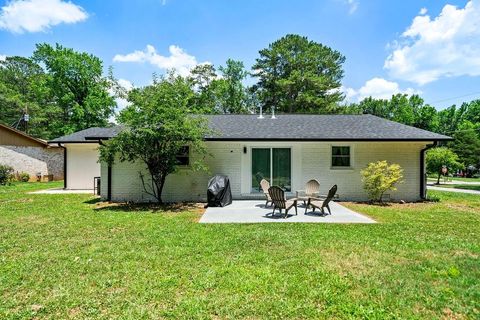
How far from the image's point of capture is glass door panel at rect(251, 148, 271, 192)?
1198 centimetres

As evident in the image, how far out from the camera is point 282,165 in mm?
12047

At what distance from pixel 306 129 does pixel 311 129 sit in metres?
0.24

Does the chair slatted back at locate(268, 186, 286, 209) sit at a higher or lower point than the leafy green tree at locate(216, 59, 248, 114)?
lower

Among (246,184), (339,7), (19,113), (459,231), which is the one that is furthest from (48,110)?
(459,231)

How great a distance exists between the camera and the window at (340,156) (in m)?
12.1

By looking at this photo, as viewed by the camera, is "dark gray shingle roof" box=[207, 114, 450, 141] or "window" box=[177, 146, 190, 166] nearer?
"dark gray shingle roof" box=[207, 114, 450, 141]

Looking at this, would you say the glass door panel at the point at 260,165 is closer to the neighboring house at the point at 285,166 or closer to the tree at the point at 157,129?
the neighboring house at the point at 285,166

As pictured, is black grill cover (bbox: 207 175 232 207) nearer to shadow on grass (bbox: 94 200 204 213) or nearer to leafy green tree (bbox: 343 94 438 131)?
shadow on grass (bbox: 94 200 204 213)

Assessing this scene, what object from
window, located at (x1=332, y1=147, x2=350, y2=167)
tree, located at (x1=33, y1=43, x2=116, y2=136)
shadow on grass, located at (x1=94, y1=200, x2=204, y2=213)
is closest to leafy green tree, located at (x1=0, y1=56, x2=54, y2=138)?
tree, located at (x1=33, y1=43, x2=116, y2=136)

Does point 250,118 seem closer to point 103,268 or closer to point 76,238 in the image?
point 76,238

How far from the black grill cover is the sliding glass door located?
1.55m

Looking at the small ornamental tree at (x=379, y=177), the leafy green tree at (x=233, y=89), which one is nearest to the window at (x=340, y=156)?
the small ornamental tree at (x=379, y=177)

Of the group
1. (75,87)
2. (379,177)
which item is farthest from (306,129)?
(75,87)

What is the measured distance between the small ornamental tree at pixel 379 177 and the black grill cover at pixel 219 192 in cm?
572
